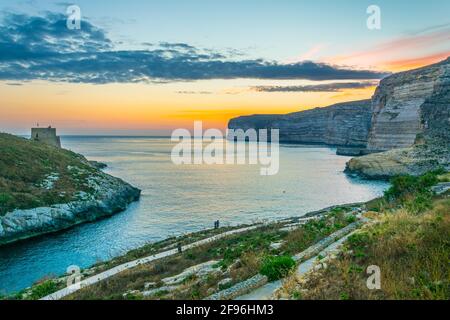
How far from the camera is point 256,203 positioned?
54.6 metres

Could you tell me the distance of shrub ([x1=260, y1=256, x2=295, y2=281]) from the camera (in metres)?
11.3

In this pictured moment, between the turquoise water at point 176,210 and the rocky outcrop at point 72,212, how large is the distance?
171 centimetres

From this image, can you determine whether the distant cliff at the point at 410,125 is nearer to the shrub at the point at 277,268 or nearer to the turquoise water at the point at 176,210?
the turquoise water at the point at 176,210

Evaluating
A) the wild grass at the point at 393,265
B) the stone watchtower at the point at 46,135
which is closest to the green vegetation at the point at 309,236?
the wild grass at the point at 393,265

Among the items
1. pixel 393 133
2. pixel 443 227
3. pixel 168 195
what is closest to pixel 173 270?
pixel 443 227

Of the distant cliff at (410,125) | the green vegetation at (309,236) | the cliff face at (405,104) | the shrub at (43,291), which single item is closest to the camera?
the green vegetation at (309,236)

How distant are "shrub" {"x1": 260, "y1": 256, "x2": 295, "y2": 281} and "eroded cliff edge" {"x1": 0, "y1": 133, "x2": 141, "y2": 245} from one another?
34.7m

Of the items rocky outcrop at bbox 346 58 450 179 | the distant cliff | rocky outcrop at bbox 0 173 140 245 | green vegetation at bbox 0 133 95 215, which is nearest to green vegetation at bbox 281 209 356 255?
rocky outcrop at bbox 0 173 140 245

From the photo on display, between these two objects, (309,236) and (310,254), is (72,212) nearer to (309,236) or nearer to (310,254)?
(309,236)

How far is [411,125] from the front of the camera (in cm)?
10956

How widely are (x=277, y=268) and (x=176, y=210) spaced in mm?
40017

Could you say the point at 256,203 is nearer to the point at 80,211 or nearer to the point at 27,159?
the point at 80,211

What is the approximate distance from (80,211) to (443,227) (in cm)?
4407

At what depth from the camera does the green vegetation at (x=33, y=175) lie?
42.9 m
